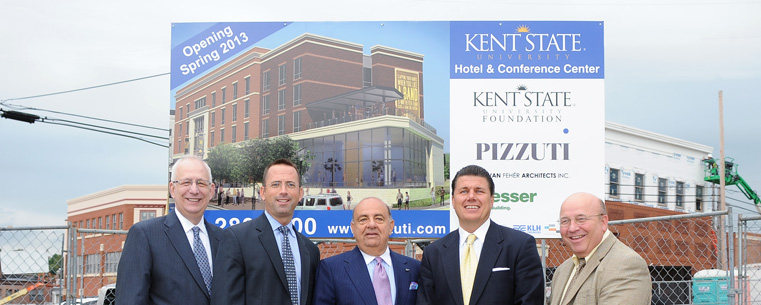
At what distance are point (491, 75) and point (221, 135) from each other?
3221mm

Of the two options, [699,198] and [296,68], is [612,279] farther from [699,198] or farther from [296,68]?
[699,198]

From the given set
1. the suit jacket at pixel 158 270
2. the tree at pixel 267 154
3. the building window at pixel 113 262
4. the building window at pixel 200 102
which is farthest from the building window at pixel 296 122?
the suit jacket at pixel 158 270

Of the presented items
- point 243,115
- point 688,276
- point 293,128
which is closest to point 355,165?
point 293,128

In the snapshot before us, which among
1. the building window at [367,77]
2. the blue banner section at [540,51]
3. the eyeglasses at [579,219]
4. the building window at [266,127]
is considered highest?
the blue banner section at [540,51]

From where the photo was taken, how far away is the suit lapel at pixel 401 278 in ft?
14.2

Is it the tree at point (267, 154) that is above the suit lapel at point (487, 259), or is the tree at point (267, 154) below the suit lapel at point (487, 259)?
above

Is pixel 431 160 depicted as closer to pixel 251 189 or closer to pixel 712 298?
pixel 251 189

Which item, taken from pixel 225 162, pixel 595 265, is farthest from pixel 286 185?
pixel 225 162

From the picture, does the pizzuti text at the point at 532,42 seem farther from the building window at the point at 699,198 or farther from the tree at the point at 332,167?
the building window at the point at 699,198

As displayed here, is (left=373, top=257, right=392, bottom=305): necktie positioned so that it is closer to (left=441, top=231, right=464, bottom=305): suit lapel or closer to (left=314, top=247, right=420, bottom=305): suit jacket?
(left=314, top=247, right=420, bottom=305): suit jacket

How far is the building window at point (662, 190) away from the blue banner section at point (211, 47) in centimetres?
3669

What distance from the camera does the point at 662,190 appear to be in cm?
4134

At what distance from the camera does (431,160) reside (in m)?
8.34

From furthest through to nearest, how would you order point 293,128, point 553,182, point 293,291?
point 293,128
point 553,182
point 293,291
